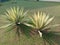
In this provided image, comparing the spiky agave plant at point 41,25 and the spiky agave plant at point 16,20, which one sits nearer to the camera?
the spiky agave plant at point 41,25

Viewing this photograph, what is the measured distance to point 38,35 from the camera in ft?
17.5

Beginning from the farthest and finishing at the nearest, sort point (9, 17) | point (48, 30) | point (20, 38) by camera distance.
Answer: point (9, 17)
point (48, 30)
point (20, 38)

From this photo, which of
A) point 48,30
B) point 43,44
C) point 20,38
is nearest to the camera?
point 43,44

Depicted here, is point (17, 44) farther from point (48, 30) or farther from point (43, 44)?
point (48, 30)

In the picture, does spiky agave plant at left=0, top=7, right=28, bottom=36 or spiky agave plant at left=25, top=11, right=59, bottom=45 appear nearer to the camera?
spiky agave plant at left=25, top=11, right=59, bottom=45

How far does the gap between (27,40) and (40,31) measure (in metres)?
0.42

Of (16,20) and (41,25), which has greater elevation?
(41,25)

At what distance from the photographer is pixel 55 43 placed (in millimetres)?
5117

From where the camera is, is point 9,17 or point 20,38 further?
point 9,17

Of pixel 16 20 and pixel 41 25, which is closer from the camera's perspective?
pixel 41 25

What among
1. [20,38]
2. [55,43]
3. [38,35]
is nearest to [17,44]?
[20,38]

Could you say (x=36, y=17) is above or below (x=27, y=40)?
above

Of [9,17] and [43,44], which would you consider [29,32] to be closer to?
[43,44]

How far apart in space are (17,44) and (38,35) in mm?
577
